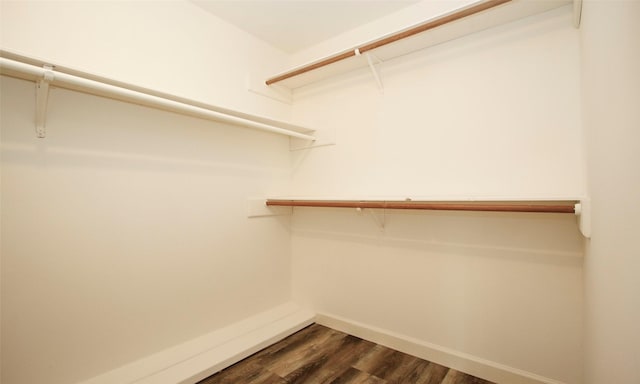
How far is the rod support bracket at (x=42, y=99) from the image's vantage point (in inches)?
41.8

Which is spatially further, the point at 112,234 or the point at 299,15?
the point at 299,15

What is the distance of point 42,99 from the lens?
1162mm

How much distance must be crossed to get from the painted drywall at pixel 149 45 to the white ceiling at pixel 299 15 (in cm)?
9

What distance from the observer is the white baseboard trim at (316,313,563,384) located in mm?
1434

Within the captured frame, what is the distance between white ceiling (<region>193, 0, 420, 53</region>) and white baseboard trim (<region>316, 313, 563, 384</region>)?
2.06m

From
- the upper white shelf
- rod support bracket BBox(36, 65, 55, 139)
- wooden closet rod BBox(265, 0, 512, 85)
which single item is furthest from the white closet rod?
the upper white shelf

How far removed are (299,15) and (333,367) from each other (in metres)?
2.18

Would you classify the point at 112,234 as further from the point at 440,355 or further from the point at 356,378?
the point at 440,355

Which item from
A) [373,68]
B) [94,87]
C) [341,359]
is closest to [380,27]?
[373,68]

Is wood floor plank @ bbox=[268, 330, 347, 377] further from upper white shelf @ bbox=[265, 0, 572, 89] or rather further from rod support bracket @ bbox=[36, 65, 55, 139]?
upper white shelf @ bbox=[265, 0, 572, 89]

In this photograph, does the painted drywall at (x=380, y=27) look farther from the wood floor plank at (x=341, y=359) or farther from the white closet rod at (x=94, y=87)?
the wood floor plank at (x=341, y=359)

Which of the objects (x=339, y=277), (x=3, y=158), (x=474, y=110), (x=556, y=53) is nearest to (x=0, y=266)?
(x=3, y=158)

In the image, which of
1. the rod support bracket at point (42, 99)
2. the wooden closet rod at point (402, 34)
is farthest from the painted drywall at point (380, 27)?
the rod support bracket at point (42, 99)

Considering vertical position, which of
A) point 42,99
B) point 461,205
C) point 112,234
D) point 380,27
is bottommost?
A: point 112,234
